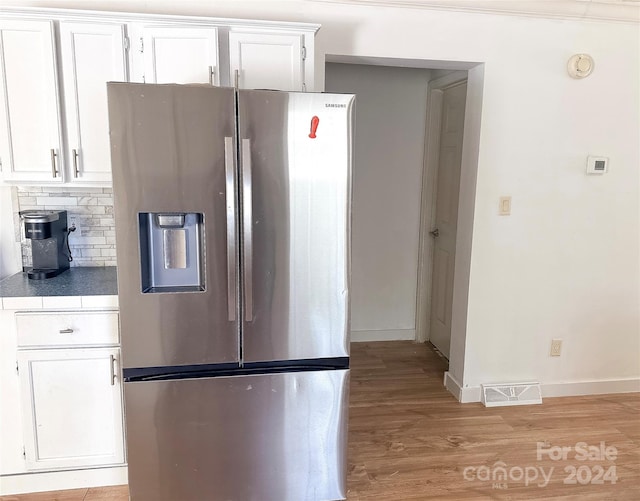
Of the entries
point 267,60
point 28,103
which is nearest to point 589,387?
point 267,60

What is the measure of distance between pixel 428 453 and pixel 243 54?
228cm

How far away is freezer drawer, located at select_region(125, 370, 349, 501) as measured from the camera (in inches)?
73.2

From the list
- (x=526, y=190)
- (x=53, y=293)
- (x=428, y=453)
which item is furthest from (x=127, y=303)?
(x=526, y=190)

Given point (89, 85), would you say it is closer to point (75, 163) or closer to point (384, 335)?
point (75, 163)

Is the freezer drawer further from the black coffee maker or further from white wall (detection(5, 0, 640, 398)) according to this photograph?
white wall (detection(5, 0, 640, 398))

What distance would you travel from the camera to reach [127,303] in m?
1.77

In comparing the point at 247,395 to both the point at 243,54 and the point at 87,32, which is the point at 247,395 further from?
the point at 87,32

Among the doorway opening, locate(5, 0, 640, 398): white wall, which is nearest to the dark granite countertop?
locate(5, 0, 640, 398): white wall

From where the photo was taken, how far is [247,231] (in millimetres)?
1769

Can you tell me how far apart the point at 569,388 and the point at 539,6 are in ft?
8.02

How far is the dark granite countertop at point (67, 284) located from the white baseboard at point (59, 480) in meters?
0.85

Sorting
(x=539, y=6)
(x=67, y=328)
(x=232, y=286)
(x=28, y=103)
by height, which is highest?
(x=539, y=6)

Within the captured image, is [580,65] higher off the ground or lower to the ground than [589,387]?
higher

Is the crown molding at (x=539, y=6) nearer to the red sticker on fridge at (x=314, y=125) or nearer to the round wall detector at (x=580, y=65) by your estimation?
the round wall detector at (x=580, y=65)
